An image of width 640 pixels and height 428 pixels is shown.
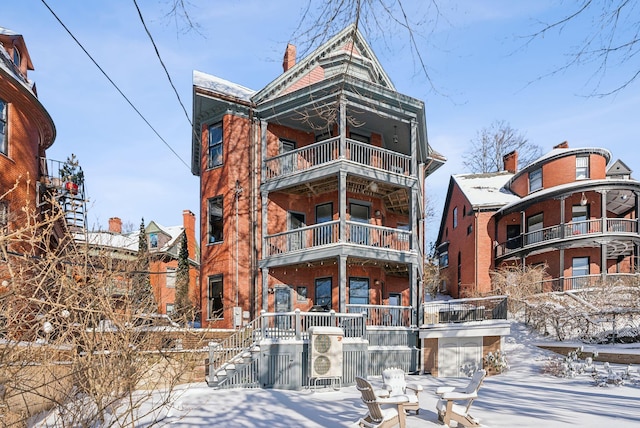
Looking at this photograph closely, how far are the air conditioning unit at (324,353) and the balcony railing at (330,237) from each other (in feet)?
13.3

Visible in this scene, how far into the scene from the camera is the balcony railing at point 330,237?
52.4 ft

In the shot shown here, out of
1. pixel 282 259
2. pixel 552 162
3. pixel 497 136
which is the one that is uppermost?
pixel 497 136

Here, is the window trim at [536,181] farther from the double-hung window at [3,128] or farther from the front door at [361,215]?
the double-hung window at [3,128]

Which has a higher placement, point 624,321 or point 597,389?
point 624,321

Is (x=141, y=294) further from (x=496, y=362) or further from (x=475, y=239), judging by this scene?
(x=475, y=239)

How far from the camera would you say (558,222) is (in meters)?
25.5

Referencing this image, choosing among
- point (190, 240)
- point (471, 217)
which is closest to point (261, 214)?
point (471, 217)

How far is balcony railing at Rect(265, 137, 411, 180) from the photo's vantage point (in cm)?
1664

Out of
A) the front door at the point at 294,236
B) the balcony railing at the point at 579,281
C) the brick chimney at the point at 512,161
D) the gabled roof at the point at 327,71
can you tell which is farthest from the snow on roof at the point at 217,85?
the brick chimney at the point at 512,161

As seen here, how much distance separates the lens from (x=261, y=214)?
1738 cm

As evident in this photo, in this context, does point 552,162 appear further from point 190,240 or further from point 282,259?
point 190,240

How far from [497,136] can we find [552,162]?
14.3m

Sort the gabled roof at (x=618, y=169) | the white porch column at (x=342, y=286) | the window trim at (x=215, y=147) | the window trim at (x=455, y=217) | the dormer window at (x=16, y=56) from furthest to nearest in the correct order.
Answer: the window trim at (x=455, y=217) < the gabled roof at (x=618, y=169) < the window trim at (x=215, y=147) < the dormer window at (x=16, y=56) < the white porch column at (x=342, y=286)

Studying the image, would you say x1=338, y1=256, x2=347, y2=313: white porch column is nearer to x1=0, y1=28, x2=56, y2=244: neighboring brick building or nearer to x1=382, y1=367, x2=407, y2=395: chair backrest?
x1=382, y1=367, x2=407, y2=395: chair backrest
